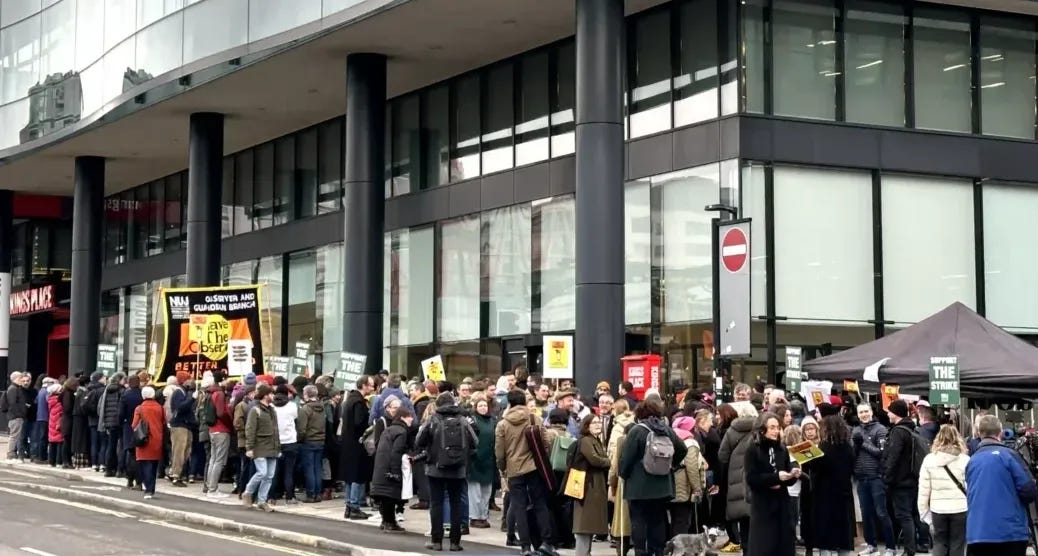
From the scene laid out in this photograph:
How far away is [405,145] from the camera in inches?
1423

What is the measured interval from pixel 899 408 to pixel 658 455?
3.43m

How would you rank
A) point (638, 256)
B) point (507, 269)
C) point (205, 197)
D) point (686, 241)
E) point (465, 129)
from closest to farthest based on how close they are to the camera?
1. point (686, 241)
2. point (638, 256)
3. point (507, 269)
4. point (465, 129)
5. point (205, 197)

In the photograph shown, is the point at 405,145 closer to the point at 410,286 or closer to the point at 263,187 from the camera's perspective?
the point at 410,286

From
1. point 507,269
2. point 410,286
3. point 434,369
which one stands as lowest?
point 434,369

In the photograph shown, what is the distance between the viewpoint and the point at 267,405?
2148 centimetres

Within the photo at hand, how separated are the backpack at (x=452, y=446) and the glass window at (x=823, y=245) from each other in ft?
37.3

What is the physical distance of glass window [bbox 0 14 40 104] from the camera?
44062mm


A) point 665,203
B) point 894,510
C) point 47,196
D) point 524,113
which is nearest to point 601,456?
point 894,510

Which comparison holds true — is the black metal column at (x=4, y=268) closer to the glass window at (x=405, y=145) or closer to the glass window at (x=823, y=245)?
the glass window at (x=405, y=145)

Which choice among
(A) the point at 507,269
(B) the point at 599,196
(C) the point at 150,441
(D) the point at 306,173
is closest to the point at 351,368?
(C) the point at 150,441

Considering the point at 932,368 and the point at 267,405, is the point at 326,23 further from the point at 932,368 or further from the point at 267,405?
the point at 932,368

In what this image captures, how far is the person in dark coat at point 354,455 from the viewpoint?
20.5 meters

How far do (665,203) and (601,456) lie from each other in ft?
42.6

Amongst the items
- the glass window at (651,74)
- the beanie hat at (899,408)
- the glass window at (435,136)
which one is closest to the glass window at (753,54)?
the glass window at (651,74)
